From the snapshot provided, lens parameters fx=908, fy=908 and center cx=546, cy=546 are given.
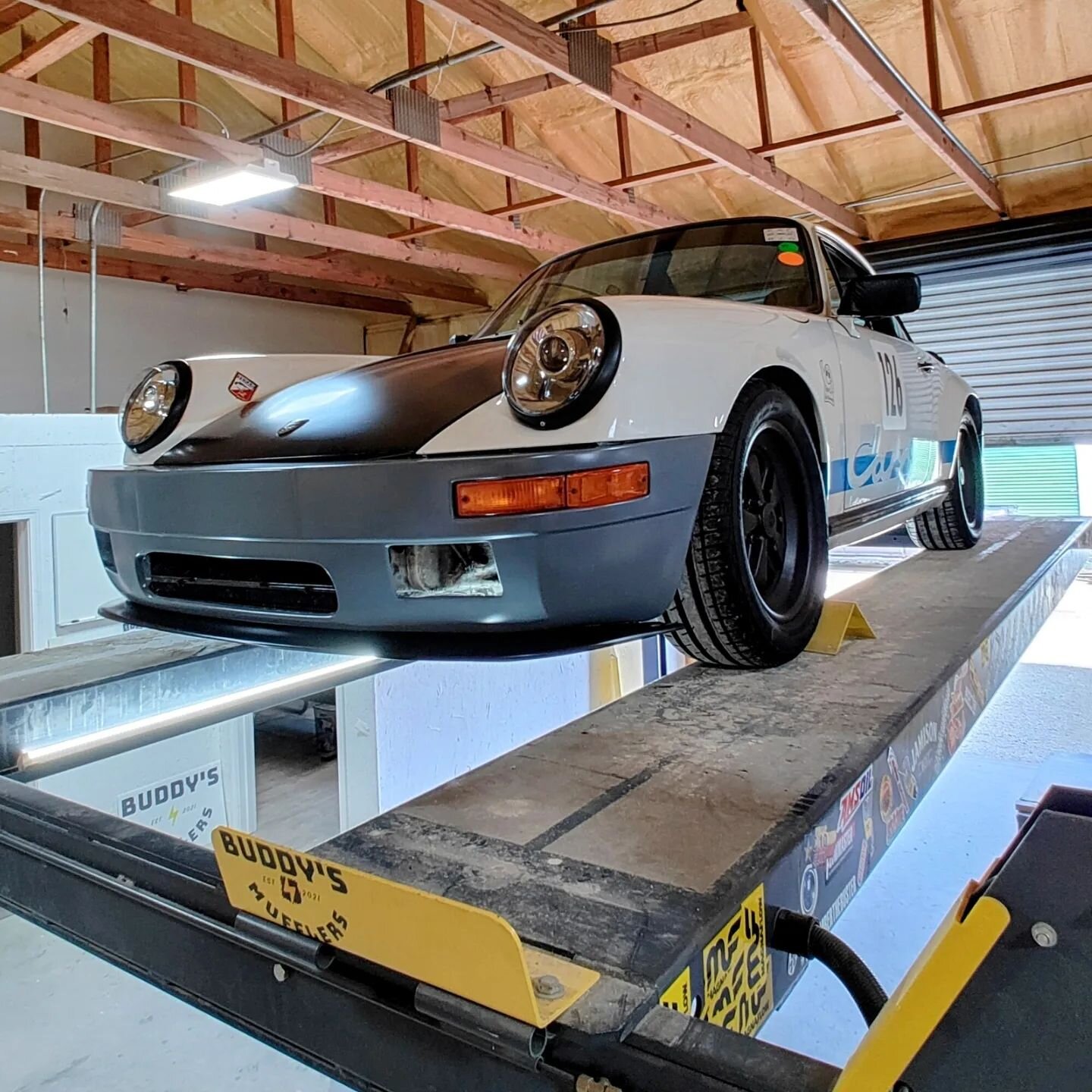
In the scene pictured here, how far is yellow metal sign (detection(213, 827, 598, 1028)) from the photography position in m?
0.65

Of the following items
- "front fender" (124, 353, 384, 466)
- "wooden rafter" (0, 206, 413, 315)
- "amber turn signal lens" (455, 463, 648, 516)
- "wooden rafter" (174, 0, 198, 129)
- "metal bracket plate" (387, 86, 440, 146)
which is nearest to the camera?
"amber turn signal lens" (455, 463, 648, 516)

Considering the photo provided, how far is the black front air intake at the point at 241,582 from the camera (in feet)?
4.42

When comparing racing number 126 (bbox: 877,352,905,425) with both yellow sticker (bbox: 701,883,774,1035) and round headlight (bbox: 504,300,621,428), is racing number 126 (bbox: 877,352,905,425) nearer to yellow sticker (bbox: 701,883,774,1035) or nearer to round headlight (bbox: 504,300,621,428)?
round headlight (bbox: 504,300,621,428)

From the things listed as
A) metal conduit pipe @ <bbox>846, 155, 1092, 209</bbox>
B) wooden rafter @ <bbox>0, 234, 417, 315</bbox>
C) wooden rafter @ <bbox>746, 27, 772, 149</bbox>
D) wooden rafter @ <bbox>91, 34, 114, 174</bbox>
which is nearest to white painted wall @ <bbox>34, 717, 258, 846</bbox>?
wooden rafter @ <bbox>91, 34, 114, 174</bbox>

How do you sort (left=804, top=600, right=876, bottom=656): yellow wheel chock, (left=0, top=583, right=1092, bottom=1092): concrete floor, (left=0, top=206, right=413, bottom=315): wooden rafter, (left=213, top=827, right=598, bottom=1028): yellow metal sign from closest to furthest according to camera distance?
1. (left=213, top=827, right=598, bottom=1028): yellow metal sign
2. (left=804, top=600, right=876, bottom=656): yellow wheel chock
3. (left=0, top=583, right=1092, bottom=1092): concrete floor
4. (left=0, top=206, right=413, bottom=315): wooden rafter

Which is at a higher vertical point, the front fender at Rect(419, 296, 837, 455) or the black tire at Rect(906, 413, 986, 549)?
the front fender at Rect(419, 296, 837, 455)

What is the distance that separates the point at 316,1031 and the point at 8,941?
3212mm

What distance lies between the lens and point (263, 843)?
32.5 inches

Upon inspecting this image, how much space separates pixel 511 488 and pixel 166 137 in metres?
4.13

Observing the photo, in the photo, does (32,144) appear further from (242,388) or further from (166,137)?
(242,388)

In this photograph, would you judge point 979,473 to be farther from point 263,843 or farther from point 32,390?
point 32,390

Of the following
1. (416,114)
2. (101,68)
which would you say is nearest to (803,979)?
(416,114)

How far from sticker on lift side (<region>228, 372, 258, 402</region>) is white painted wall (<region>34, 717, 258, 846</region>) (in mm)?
2020

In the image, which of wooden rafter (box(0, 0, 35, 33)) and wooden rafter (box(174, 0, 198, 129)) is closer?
wooden rafter (box(174, 0, 198, 129))
